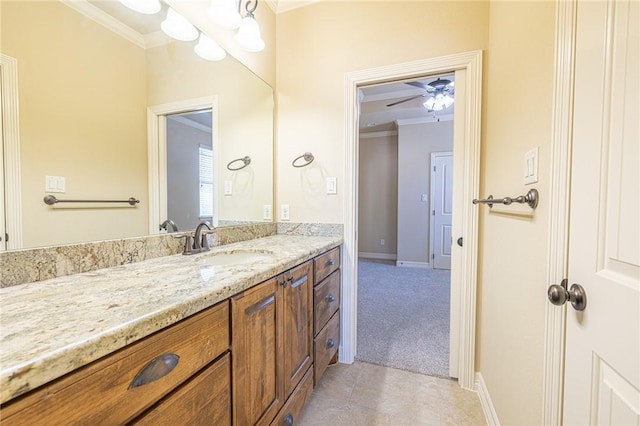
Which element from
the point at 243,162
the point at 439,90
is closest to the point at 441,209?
the point at 439,90

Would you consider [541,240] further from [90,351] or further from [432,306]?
[432,306]

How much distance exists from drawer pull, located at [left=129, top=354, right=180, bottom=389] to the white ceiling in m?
3.32

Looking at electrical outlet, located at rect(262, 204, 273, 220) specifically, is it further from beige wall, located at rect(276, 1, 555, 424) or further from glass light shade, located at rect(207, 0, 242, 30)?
glass light shade, located at rect(207, 0, 242, 30)

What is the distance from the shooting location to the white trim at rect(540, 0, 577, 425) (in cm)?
74

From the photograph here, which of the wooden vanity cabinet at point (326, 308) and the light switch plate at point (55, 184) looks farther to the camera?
the wooden vanity cabinet at point (326, 308)

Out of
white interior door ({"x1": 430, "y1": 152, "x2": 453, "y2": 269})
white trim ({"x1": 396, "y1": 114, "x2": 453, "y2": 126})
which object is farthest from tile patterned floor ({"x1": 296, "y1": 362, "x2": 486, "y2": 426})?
white trim ({"x1": 396, "y1": 114, "x2": 453, "y2": 126})

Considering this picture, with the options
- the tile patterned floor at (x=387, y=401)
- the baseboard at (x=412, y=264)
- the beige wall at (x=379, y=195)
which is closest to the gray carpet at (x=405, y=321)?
the tile patterned floor at (x=387, y=401)

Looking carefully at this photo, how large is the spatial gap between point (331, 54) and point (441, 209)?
3434mm

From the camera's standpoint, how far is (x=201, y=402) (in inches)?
28.1

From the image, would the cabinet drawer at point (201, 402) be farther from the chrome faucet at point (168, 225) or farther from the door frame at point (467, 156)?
the door frame at point (467, 156)

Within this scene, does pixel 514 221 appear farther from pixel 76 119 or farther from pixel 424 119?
pixel 424 119

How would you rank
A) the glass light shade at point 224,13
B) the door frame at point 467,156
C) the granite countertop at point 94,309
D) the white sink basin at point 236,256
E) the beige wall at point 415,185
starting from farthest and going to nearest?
the beige wall at point 415,185
the door frame at point 467,156
the glass light shade at point 224,13
the white sink basin at point 236,256
the granite countertop at point 94,309

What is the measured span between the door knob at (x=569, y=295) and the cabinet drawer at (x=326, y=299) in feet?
3.26

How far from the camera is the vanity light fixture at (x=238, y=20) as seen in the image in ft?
4.76
